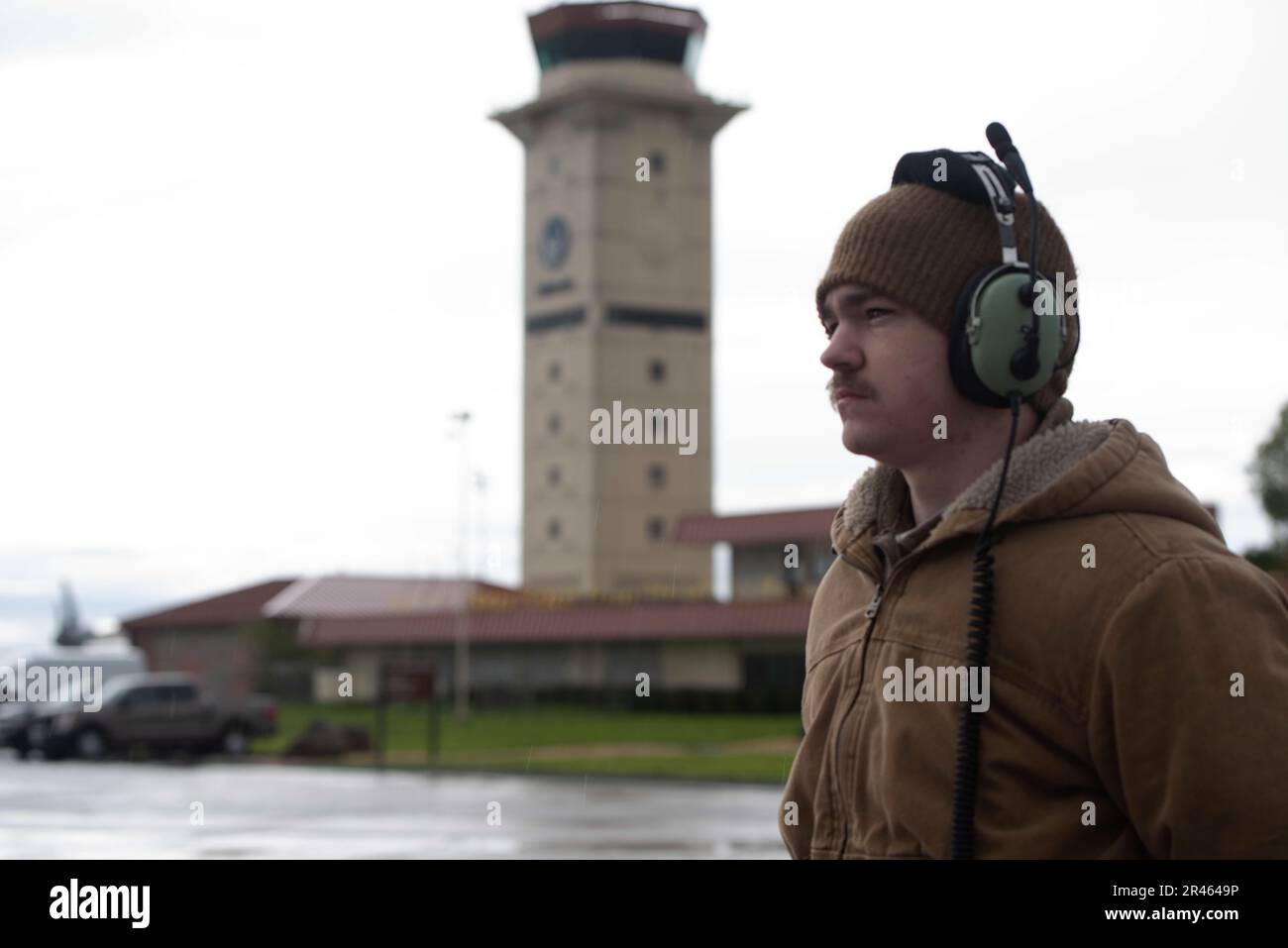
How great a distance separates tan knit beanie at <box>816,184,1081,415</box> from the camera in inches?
123

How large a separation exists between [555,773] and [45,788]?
26.3ft

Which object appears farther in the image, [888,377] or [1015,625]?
[888,377]

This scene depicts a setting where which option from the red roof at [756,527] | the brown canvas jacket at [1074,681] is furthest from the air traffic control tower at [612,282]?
the brown canvas jacket at [1074,681]

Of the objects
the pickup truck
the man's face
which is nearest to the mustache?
the man's face

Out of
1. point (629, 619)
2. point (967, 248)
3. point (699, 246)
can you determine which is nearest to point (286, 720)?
point (629, 619)

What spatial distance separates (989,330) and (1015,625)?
0.47m

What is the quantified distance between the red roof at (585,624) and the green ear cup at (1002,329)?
50817mm

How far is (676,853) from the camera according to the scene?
16.4 m

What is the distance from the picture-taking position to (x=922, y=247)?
10.3 ft

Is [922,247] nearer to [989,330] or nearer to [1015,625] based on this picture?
[989,330]

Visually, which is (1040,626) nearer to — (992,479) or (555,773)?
(992,479)

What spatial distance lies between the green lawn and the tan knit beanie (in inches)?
949

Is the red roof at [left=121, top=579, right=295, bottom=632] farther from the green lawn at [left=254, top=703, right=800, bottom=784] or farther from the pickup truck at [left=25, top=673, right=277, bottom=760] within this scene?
the pickup truck at [left=25, top=673, right=277, bottom=760]

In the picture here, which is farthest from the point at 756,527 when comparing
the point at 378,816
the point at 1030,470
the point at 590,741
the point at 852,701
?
the point at 1030,470
